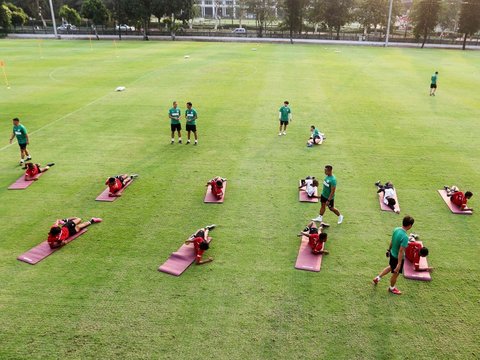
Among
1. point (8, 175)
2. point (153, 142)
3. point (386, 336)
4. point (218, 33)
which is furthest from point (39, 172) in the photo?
point (218, 33)

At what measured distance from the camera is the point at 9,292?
992 centimetres

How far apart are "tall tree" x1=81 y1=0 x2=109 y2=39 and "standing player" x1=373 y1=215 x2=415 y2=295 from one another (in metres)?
80.4

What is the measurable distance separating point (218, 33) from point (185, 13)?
12776mm

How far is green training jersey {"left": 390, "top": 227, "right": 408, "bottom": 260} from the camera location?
352 inches

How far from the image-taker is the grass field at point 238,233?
8633 mm

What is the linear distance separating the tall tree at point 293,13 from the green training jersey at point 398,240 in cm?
7412

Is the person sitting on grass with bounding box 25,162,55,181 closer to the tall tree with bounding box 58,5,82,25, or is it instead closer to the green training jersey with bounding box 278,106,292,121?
the green training jersey with bounding box 278,106,292,121

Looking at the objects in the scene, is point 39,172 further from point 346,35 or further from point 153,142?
point 346,35

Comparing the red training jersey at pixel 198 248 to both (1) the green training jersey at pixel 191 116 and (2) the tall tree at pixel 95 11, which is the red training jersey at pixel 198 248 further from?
(2) the tall tree at pixel 95 11

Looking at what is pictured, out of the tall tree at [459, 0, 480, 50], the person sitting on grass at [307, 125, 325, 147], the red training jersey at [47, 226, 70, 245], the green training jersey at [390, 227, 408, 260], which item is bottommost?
the red training jersey at [47, 226, 70, 245]

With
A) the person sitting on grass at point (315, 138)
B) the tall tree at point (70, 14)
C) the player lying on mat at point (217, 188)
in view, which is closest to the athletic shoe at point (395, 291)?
the player lying on mat at point (217, 188)

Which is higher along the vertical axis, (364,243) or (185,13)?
(185,13)

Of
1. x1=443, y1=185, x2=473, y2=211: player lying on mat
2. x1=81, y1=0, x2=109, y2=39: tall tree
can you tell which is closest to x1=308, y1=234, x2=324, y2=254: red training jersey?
x1=443, y1=185, x2=473, y2=211: player lying on mat

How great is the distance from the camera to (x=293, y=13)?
79125 millimetres
